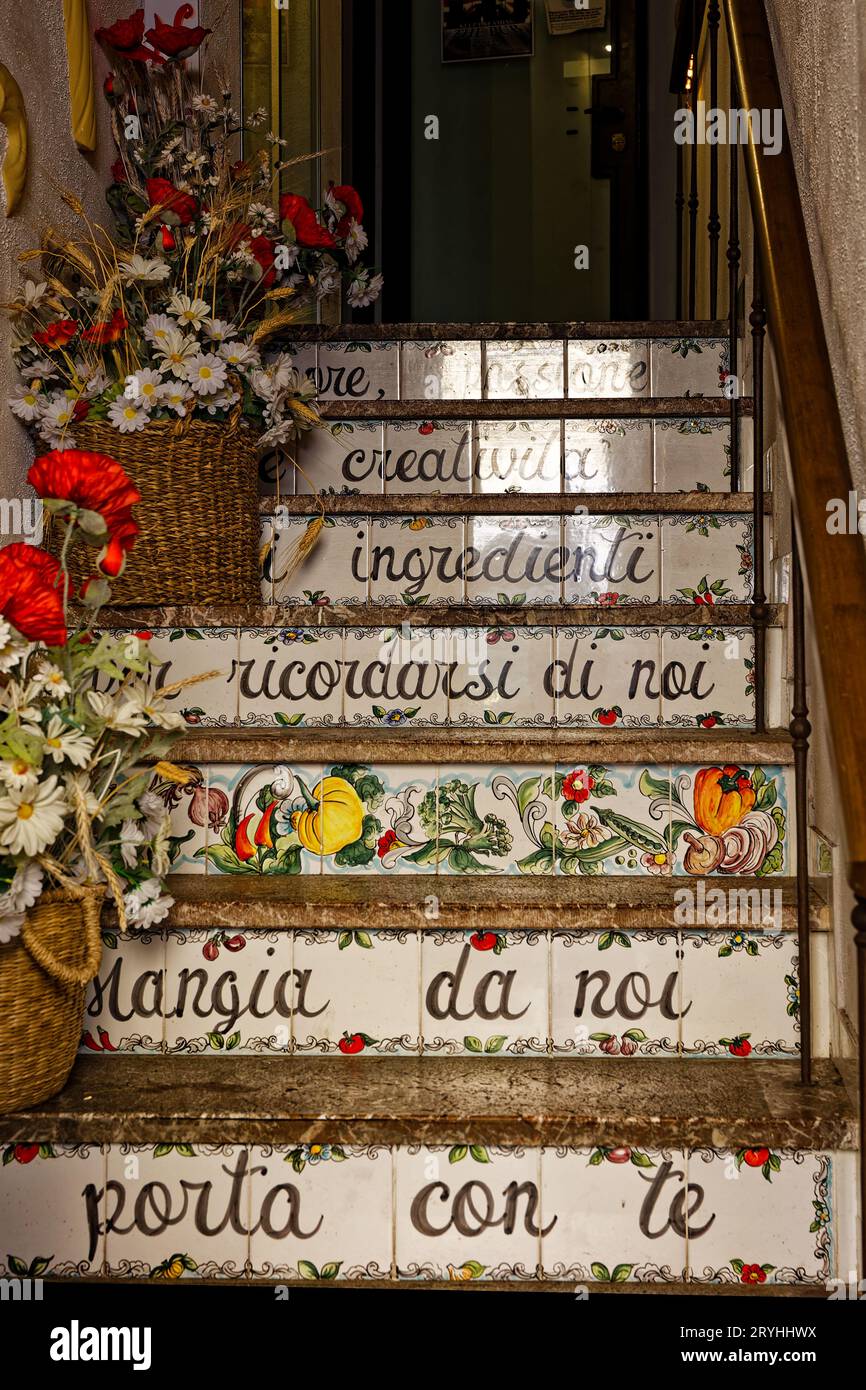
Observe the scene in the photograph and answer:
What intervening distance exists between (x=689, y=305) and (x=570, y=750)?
2.65m

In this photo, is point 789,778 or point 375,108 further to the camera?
point 375,108

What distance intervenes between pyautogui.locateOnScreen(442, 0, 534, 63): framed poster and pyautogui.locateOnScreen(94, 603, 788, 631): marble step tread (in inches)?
164

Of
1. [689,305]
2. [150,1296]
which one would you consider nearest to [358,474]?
[150,1296]

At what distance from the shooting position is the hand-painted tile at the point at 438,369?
251cm

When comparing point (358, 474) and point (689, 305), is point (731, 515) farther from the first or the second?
point (689, 305)

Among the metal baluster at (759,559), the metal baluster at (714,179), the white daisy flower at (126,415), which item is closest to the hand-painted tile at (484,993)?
the metal baluster at (759,559)

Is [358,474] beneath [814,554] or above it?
above

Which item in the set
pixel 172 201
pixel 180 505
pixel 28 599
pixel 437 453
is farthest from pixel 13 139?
pixel 28 599

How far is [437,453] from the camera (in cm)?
231

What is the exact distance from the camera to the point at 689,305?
3783 millimetres

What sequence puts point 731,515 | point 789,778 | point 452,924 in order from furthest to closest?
point 731,515
point 789,778
point 452,924

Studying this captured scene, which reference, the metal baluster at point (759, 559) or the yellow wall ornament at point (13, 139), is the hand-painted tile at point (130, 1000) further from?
the yellow wall ornament at point (13, 139)

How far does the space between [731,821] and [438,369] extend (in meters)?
1.34

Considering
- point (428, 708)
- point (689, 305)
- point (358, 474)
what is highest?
point (689, 305)
